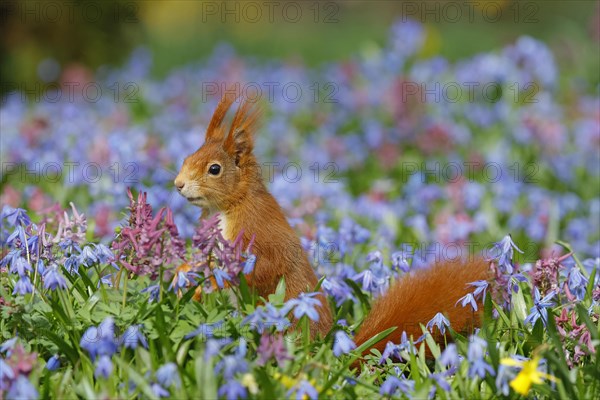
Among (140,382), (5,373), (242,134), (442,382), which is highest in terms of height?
(242,134)

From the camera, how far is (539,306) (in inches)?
111

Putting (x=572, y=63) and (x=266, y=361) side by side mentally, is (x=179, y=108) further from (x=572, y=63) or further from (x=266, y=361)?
(x=266, y=361)

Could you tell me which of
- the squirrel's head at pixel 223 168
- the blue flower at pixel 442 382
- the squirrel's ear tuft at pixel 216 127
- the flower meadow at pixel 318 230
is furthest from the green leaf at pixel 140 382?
the squirrel's ear tuft at pixel 216 127

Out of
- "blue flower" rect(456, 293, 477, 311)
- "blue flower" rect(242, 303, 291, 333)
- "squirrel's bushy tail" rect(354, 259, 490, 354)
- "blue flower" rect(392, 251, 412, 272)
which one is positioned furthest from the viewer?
"blue flower" rect(392, 251, 412, 272)

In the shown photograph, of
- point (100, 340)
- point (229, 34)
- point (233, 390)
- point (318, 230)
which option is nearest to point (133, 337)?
point (100, 340)

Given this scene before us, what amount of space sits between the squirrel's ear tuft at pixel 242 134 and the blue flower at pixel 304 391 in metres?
1.13

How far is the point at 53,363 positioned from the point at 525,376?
→ 135cm

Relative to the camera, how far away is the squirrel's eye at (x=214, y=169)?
316 centimetres

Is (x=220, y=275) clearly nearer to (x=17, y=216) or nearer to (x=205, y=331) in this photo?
(x=205, y=331)

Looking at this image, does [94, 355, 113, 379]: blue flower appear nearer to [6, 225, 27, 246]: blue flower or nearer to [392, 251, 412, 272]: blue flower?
[6, 225, 27, 246]: blue flower

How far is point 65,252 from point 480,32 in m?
13.4

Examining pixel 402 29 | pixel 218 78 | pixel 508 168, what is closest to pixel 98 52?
pixel 218 78

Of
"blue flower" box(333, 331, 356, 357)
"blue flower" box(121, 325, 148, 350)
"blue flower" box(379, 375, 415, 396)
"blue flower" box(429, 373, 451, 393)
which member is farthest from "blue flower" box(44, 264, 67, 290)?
"blue flower" box(429, 373, 451, 393)

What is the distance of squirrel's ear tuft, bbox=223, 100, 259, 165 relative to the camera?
318 centimetres
